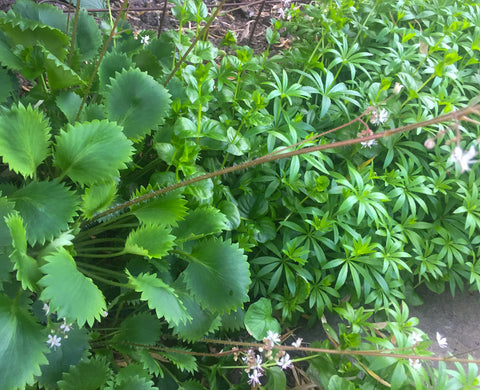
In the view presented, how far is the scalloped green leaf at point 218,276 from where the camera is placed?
4.33 ft

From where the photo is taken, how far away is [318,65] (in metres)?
2.05

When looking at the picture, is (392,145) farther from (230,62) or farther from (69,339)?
(69,339)

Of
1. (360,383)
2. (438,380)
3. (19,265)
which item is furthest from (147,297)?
(438,380)

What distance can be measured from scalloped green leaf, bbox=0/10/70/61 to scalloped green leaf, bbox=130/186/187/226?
1.94 ft

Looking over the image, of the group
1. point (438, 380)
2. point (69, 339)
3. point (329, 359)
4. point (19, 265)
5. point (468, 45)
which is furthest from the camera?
point (468, 45)

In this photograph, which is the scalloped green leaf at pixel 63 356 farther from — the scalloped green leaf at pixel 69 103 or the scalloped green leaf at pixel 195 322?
the scalloped green leaf at pixel 69 103

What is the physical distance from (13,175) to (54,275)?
27.4 inches

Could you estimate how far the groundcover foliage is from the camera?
46.8 inches

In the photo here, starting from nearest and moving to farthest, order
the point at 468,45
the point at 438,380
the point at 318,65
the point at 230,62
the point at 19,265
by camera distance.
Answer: the point at 19,265, the point at 438,380, the point at 230,62, the point at 318,65, the point at 468,45

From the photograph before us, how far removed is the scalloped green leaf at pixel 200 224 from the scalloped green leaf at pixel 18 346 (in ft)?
1.62

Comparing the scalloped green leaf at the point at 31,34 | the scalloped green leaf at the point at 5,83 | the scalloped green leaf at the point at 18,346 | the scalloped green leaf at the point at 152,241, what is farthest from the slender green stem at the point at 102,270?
the scalloped green leaf at the point at 31,34

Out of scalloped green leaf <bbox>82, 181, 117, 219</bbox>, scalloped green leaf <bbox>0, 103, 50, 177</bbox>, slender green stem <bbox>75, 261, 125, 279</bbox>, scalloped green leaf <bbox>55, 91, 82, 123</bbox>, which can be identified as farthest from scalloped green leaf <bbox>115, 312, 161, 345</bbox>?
scalloped green leaf <bbox>55, 91, 82, 123</bbox>

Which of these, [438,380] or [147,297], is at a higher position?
[147,297]

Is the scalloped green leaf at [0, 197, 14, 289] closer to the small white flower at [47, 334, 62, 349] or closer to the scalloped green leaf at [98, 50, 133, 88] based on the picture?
the small white flower at [47, 334, 62, 349]
